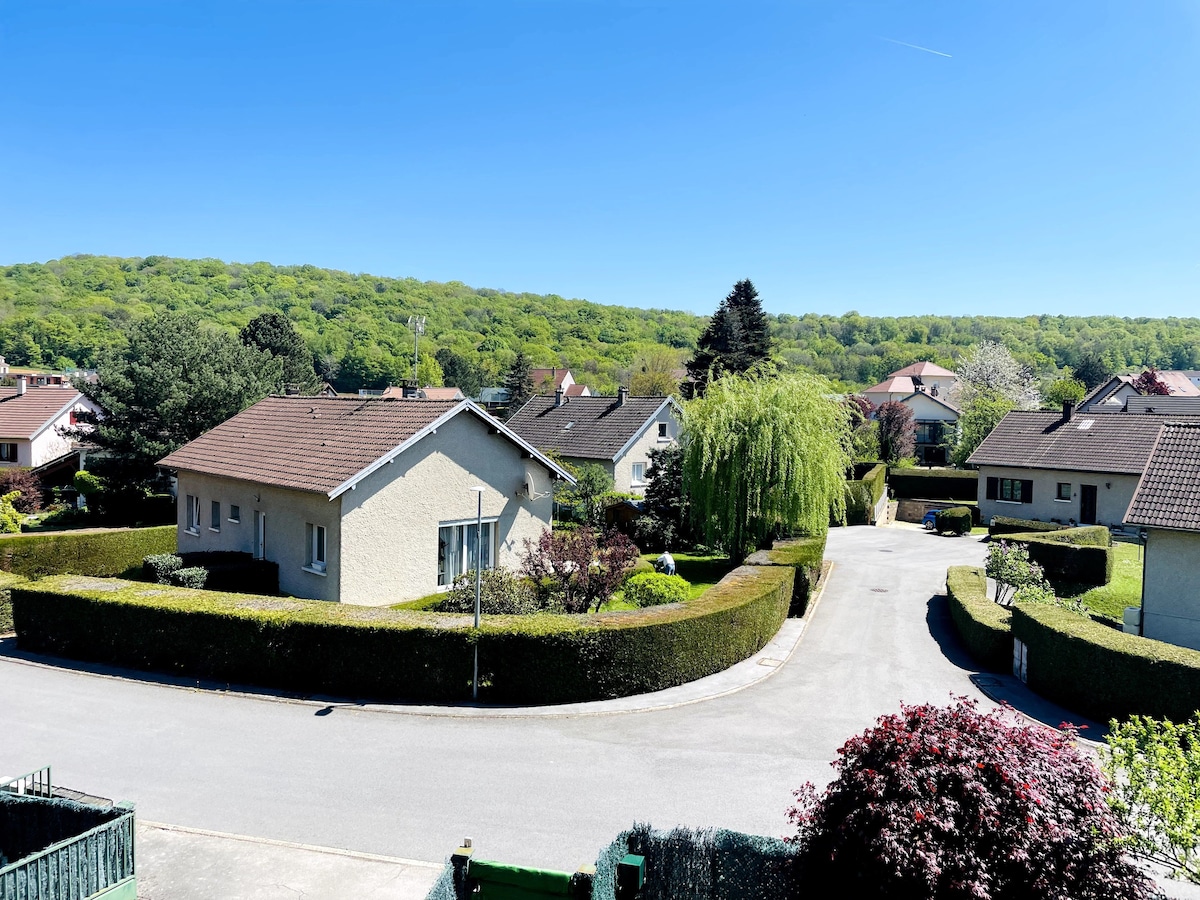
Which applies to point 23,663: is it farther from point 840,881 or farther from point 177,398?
point 177,398

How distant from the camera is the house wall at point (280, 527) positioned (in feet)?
62.9

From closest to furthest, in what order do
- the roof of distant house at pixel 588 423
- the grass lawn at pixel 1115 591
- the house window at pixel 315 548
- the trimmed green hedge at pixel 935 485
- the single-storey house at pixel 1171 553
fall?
the single-storey house at pixel 1171 553 → the house window at pixel 315 548 → the grass lawn at pixel 1115 591 → the roof of distant house at pixel 588 423 → the trimmed green hedge at pixel 935 485

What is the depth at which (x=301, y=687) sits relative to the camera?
48.5 feet

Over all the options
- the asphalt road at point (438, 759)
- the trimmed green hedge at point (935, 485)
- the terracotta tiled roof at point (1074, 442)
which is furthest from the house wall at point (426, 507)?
the trimmed green hedge at point (935, 485)

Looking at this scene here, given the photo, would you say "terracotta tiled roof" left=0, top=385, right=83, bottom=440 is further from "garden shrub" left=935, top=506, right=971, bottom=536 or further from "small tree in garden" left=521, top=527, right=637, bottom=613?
"garden shrub" left=935, top=506, right=971, bottom=536

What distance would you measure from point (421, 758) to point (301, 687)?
14.0 feet

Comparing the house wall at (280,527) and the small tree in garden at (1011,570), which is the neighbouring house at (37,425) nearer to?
the house wall at (280,527)

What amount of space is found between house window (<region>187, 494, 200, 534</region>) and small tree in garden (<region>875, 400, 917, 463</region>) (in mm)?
51200

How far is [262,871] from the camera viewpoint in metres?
8.73

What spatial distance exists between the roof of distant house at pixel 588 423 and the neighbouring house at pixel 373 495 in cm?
1787

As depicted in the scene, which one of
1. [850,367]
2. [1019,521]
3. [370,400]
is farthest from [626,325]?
[370,400]

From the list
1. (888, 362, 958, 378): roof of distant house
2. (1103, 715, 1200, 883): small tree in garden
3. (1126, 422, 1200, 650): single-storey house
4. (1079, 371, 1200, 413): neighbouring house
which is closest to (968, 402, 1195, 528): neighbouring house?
(1079, 371, 1200, 413): neighbouring house

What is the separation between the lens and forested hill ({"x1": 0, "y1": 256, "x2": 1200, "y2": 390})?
339 feet

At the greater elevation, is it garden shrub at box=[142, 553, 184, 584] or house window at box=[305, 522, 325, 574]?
house window at box=[305, 522, 325, 574]
